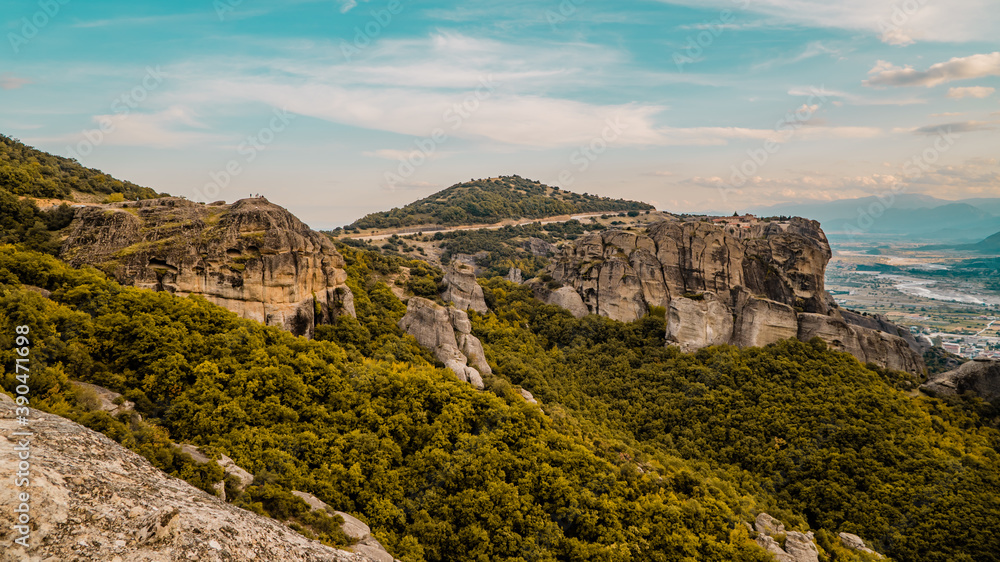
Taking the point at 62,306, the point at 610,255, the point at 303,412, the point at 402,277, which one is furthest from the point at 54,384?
the point at 610,255

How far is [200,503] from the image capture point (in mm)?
13836

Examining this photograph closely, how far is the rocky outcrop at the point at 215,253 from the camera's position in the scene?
30891mm

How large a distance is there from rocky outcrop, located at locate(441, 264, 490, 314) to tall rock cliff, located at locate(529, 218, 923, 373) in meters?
10.7

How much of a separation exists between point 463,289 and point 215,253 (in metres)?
29.2

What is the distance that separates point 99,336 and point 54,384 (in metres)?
6.28

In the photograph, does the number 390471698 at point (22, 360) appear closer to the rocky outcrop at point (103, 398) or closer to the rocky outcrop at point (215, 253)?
the rocky outcrop at point (103, 398)

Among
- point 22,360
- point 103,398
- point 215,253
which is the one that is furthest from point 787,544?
point 215,253

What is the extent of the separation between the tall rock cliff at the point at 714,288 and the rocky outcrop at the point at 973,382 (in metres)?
4.20

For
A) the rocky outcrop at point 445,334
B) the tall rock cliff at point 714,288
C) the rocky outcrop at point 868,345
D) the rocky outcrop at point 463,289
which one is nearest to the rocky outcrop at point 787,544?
the rocky outcrop at point 445,334

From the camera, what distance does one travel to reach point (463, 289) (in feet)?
189

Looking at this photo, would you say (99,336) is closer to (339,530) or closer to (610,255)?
(339,530)

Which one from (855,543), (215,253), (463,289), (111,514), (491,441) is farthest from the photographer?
(463,289)

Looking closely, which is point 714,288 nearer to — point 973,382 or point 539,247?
point 973,382

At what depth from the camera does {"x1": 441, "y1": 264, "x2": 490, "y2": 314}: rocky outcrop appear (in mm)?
57000
